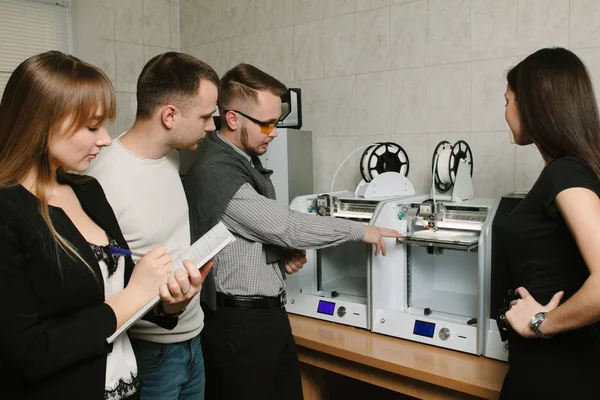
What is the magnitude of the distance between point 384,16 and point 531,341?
6.32ft

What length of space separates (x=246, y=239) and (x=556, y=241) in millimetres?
965

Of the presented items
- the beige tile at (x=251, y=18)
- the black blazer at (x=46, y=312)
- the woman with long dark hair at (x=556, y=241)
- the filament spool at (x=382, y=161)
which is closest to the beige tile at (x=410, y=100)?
the filament spool at (x=382, y=161)

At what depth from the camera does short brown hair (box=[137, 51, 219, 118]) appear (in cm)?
160

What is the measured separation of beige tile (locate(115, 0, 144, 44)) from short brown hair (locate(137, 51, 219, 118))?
85.3 inches

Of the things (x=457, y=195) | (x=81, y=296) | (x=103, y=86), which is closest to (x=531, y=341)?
(x=457, y=195)

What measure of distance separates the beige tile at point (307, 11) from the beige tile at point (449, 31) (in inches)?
27.1

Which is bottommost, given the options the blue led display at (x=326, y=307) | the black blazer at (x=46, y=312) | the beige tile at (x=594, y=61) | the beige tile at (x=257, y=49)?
the blue led display at (x=326, y=307)

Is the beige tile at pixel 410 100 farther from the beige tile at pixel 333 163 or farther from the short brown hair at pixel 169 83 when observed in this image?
the short brown hair at pixel 169 83

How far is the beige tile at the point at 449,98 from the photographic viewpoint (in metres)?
2.56

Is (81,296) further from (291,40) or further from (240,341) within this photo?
(291,40)

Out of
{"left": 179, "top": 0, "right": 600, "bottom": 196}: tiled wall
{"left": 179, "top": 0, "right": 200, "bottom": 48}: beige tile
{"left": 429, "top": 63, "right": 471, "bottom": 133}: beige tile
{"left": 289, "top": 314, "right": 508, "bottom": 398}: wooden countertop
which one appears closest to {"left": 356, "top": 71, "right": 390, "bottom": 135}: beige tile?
{"left": 179, "top": 0, "right": 600, "bottom": 196}: tiled wall

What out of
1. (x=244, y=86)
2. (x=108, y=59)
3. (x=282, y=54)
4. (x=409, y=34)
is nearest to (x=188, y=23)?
(x=108, y=59)

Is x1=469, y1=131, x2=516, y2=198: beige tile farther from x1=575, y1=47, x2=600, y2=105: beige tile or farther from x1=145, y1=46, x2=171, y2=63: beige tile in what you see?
x1=145, y1=46, x2=171, y2=63: beige tile

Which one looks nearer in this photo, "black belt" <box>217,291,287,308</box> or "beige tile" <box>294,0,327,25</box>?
"black belt" <box>217,291,287,308</box>
